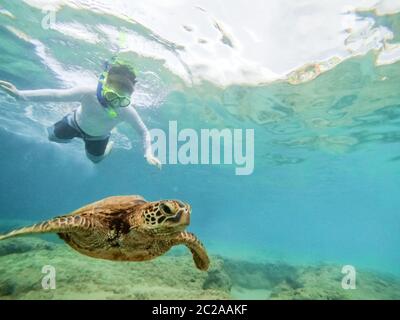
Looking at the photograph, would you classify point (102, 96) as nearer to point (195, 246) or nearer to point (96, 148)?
point (96, 148)

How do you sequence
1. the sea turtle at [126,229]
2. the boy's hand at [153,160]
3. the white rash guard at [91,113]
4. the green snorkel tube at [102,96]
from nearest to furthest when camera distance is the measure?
the sea turtle at [126,229]
the boy's hand at [153,160]
the green snorkel tube at [102,96]
the white rash guard at [91,113]

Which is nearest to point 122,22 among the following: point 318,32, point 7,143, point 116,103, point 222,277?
point 116,103

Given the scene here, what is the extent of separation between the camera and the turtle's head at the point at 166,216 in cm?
313

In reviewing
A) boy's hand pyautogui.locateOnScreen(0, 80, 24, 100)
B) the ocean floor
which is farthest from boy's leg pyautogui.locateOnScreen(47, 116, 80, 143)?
the ocean floor

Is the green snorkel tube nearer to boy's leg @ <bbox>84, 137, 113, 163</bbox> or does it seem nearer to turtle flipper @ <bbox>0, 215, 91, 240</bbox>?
boy's leg @ <bbox>84, 137, 113, 163</bbox>

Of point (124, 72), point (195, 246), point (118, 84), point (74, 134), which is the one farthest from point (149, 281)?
point (124, 72)

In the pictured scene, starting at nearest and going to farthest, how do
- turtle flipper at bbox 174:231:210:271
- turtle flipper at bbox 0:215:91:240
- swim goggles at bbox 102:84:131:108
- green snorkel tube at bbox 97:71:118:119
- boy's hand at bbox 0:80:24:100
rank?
1. turtle flipper at bbox 0:215:91:240
2. turtle flipper at bbox 174:231:210:271
3. boy's hand at bbox 0:80:24:100
4. swim goggles at bbox 102:84:131:108
5. green snorkel tube at bbox 97:71:118:119

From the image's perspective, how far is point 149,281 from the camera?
9297mm

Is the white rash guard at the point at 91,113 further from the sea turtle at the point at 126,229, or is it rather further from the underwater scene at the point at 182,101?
the sea turtle at the point at 126,229

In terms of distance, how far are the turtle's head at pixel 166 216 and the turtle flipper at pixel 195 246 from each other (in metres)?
0.97

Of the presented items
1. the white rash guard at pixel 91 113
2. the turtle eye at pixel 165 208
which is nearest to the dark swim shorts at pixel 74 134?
the white rash guard at pixel 91 113

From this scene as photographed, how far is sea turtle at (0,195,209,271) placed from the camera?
3268mm

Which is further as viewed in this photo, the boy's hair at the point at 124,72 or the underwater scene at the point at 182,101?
the boy's hair at the point at 124,72

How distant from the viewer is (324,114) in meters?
17.9
